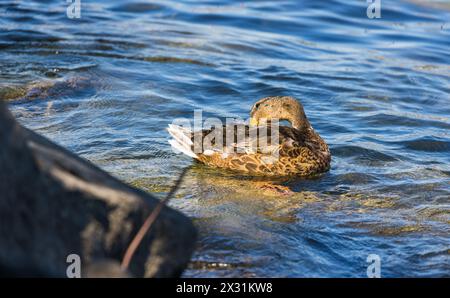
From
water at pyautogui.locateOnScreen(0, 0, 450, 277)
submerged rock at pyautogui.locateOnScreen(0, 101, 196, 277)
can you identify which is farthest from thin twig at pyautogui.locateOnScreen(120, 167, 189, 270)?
water at pyautogui.locateOnScreen(0, 0, 450, 277)

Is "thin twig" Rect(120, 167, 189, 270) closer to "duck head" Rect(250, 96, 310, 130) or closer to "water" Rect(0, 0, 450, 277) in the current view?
"water" Rect(0, 0, 450, 277)

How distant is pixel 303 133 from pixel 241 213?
2015 mm

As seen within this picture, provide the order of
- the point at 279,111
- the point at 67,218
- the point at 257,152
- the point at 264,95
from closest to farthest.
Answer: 1. the point at 67,218
2. the point at 257,152
3. the point at 279,111
4. the point at 264,95

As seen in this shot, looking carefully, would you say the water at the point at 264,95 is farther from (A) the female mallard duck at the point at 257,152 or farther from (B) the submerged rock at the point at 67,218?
(B) the submerged rock at the point at 67,218

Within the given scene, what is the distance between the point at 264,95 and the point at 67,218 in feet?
23.4

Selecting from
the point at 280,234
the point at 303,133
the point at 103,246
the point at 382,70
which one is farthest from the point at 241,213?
the point at 382,70

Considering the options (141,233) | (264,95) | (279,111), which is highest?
(141,233)

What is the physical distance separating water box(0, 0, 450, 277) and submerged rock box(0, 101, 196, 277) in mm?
884

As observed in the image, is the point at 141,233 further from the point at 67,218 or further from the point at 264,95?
the point at 264,95

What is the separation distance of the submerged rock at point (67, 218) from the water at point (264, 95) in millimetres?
884

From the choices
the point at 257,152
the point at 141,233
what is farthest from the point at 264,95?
the point at 141,233

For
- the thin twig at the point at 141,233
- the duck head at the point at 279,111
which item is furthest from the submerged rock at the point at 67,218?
the duck head at the point at 279,111

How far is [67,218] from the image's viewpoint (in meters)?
3.41

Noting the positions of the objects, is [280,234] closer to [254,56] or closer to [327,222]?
[327,222]
